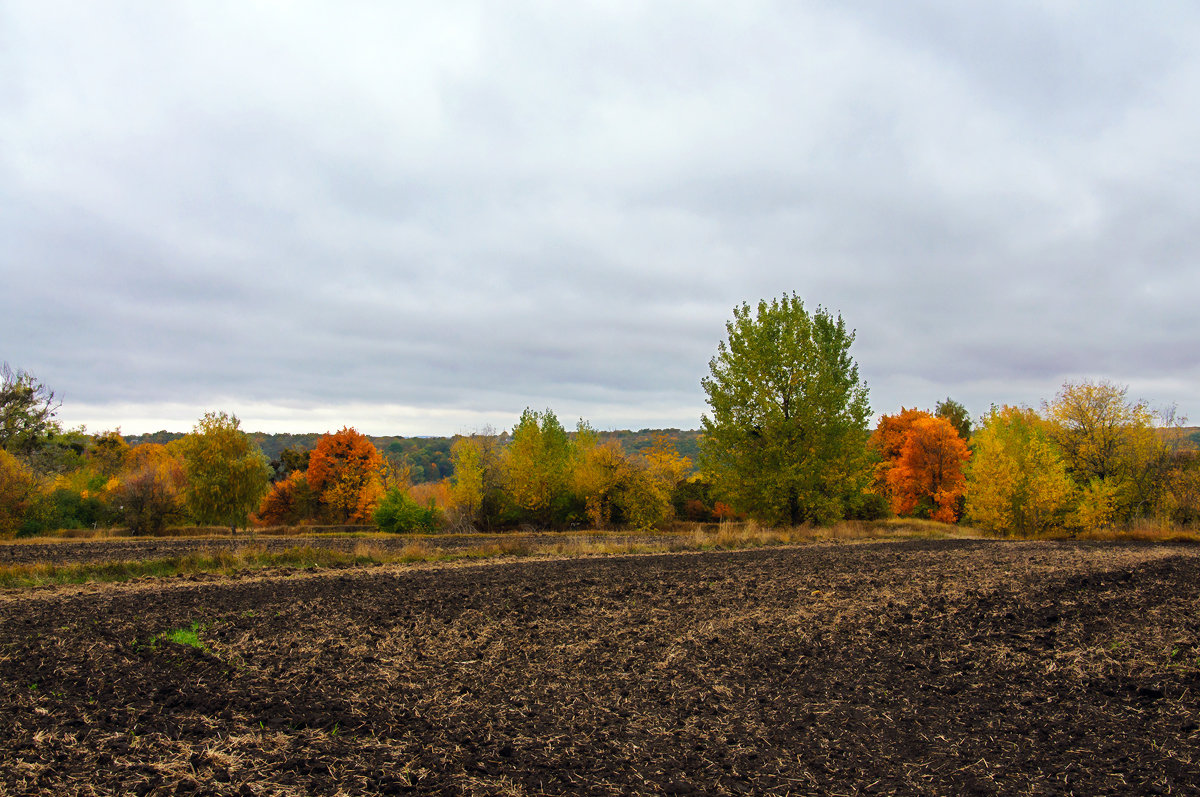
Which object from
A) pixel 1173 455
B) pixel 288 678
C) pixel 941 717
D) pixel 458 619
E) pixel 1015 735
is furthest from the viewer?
pixel 1173 455

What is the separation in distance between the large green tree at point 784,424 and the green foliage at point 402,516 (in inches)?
750

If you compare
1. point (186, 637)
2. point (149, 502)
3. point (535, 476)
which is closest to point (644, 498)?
point (535, 476)

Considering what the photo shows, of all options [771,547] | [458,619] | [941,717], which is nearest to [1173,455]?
[771,547]

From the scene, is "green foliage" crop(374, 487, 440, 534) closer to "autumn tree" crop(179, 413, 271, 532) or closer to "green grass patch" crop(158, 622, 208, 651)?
"autumn tree" crop(179, 413, 271, 532)

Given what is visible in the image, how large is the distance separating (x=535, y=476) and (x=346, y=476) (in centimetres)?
1730

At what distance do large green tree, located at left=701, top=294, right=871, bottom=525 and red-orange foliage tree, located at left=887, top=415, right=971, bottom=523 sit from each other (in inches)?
993

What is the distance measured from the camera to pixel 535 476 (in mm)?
43875

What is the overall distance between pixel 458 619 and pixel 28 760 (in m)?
5.82

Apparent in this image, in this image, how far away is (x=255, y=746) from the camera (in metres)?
5.21

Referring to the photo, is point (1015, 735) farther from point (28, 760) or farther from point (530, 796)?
point (28, 760)

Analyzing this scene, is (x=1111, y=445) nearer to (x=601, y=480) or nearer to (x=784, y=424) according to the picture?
(x=784, y=424)

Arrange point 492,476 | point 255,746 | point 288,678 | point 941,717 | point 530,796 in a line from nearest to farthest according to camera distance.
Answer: point 530,796, point 255,746, point 941,717, point 288,678, point 492,476

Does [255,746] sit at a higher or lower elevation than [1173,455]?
lower

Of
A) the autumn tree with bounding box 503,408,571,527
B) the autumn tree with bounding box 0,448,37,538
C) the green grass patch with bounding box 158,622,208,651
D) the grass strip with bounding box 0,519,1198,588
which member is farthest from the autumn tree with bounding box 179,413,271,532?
the green grass patch with bounding box 158,622,208,651
